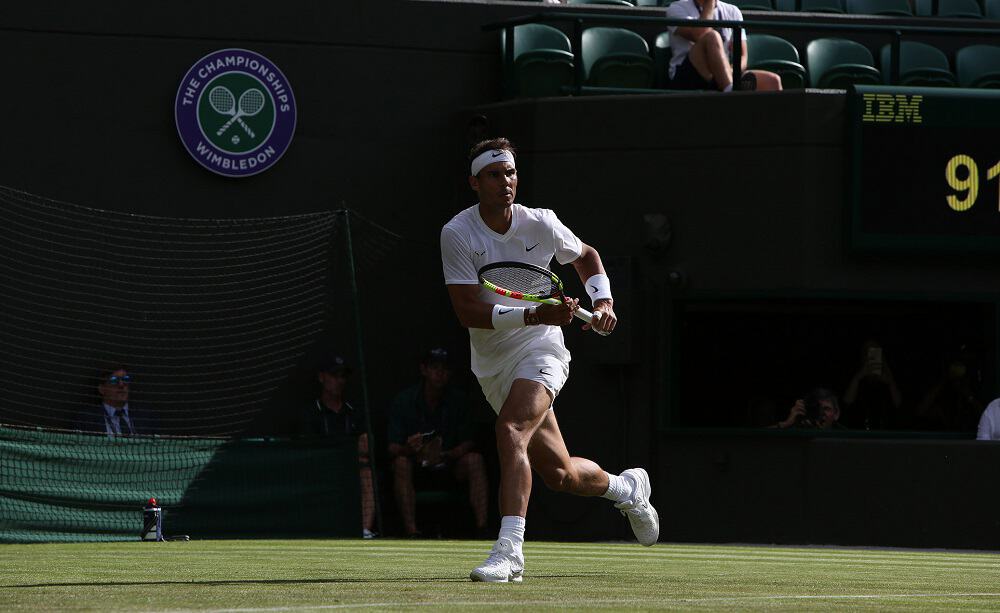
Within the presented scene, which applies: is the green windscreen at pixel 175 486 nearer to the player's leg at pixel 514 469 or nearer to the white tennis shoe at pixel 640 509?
the white tennis shoe at pixel 640 509

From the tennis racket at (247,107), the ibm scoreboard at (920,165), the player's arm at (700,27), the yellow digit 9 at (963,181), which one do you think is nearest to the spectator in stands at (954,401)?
the ibm scoreboard at (920,165)

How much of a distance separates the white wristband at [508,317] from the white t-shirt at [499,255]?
0.83 feet

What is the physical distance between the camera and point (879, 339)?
17109mm

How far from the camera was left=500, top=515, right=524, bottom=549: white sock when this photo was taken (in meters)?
7.80

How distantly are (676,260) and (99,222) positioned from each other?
215 inches

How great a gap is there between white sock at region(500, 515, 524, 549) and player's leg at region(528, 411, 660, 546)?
2.10 feet

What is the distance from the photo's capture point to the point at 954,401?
16.2 meters

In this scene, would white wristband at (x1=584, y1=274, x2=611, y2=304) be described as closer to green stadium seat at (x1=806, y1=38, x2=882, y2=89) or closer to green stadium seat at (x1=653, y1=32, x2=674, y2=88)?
green stadium seat at (x1=806, y1=38, x2=882, y2=89)

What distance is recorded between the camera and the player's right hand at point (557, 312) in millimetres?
7777

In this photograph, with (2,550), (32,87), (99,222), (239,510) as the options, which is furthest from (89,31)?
(2,550)

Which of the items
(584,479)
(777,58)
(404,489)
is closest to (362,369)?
(404,489)

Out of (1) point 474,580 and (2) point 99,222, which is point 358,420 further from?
(1) point 474,580

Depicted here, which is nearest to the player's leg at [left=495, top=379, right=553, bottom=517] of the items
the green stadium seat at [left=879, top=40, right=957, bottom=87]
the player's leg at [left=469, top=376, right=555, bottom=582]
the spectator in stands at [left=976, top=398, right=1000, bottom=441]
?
the player's leg at [left=469, top=376, right=555, bottom=582]

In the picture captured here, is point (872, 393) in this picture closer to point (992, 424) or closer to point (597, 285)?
point (992, 424)
